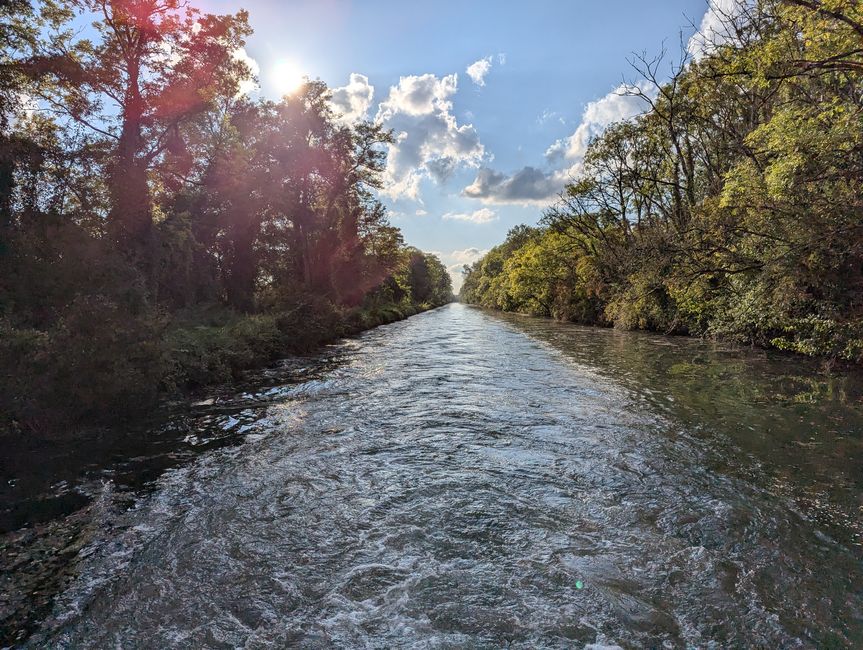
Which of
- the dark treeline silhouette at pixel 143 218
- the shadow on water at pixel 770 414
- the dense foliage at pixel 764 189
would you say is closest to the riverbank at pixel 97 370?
the dark treeline silhouette at pixel 143 218

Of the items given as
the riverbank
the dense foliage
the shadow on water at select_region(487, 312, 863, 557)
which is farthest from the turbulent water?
the dense foliage

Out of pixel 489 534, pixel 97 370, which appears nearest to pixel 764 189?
pixel 489 534

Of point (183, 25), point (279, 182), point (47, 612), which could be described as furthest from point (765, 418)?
point (279, 182)

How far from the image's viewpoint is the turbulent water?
3297mm

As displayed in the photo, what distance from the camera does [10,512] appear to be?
5.01 metres

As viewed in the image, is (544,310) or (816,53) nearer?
(816,53)

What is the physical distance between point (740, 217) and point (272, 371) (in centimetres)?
1652

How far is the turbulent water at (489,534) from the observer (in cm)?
330

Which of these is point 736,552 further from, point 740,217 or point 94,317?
point 740,217

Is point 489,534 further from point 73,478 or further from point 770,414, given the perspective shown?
point 770,414

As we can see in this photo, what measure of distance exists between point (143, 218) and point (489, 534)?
551 inches

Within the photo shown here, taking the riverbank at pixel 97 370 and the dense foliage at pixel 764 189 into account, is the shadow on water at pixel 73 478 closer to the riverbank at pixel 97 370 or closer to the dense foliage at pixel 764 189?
the riverbank at pixel 97 370

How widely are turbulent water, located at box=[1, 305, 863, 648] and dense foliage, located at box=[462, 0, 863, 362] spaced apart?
166 inches

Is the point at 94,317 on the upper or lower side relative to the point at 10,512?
upper
